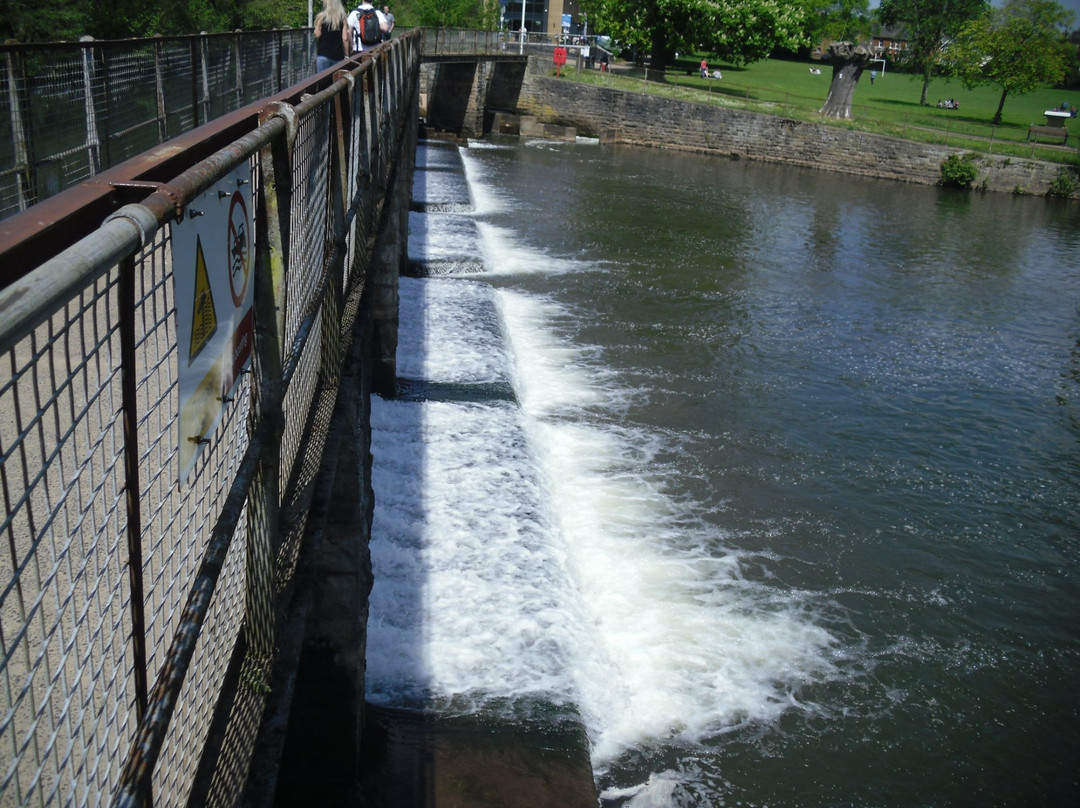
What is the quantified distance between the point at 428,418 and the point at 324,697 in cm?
491

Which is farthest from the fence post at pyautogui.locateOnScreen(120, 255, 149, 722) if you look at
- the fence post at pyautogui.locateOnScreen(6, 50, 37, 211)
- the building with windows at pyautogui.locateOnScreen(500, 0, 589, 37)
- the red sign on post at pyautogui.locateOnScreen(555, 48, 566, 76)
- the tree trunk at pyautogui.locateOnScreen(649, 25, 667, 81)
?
the building with windows at pyautogui.locateOnScreen(500, 0, 589, 37)

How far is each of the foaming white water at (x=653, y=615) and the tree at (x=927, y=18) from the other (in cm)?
7067

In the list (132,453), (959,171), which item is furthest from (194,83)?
(959,171)

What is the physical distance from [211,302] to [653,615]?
219 inches

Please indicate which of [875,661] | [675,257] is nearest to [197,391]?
[875,661]

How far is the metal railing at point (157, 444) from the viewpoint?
149 centimetres

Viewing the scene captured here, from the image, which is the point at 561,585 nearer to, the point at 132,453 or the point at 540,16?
the point at 132,453

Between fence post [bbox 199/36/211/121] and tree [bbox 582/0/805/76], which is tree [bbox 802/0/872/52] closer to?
tree [bbox 582/0/805/76]

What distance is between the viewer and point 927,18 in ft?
264

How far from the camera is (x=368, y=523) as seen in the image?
579 centimetres

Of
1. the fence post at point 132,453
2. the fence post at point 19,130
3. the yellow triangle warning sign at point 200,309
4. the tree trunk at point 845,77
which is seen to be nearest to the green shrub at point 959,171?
the tree trunk at point 845,77

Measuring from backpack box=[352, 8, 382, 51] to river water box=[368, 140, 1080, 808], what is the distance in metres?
3.26

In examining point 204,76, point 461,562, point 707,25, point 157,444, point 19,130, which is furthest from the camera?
point 707,25

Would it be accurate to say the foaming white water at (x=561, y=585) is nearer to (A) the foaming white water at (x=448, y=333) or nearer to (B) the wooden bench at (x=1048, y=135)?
(A) the foaming white water at (x=448, y=333)
